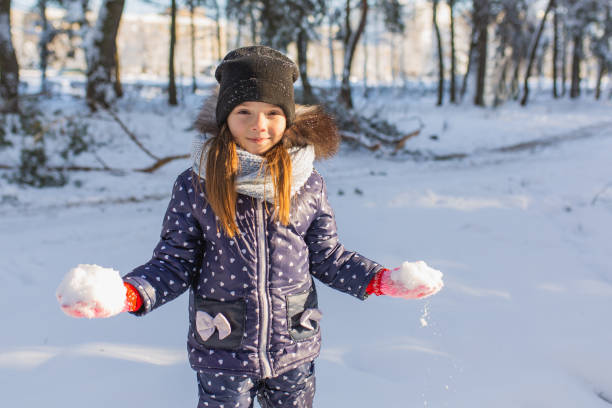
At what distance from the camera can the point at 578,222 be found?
15.1 ft

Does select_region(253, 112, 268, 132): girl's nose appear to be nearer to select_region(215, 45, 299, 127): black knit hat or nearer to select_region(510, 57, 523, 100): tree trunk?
select_region(215, 45, 299, 127): black knit hat

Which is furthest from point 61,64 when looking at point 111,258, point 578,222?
point 578,222

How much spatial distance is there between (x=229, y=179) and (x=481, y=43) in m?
22.8

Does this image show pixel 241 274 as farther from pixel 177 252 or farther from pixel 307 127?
pixel 307 127

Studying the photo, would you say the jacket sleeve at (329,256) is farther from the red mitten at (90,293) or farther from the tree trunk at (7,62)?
the tree trunk at (7,62)

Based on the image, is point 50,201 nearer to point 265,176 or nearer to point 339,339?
point 339,339

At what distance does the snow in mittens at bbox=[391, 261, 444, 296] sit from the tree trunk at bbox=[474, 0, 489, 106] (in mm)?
22175

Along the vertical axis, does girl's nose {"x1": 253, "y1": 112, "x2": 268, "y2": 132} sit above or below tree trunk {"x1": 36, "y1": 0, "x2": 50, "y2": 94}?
below

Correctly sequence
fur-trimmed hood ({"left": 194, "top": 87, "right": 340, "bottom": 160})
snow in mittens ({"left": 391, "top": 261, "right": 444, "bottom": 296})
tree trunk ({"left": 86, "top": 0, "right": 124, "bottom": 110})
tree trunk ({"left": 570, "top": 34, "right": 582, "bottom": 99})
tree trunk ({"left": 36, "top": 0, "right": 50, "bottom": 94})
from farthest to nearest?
tree trunk ({"left": 570, "top": 34, "right": 582, "bottom": 99}) → tree trunk ({"left": 36, "top": 0, "right": 50, "bottom": 94}) → tree trunk ({"left": 86, "top": 0, "right": 124, "bottom": 110}) → fur-trimmed hood ({"left": 194, "top": 87, "right": 340, "bottom": 160}) → snow in mittens ({"left": 391, "top": 261, "right": 444, "bottom": 296})

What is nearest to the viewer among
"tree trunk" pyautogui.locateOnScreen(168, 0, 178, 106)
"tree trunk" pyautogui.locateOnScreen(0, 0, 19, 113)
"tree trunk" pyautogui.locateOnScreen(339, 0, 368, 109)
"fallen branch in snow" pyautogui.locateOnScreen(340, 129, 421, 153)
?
"fallen branch in snow" pyautogui.locateOnScreen(340, 129, 421, 153)

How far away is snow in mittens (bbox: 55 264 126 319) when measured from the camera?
1339 mm

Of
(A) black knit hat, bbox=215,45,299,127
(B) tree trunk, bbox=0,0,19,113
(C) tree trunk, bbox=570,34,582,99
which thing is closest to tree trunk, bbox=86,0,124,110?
(B) tree trunk, bbox=0,0,19,113

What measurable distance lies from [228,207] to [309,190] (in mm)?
343

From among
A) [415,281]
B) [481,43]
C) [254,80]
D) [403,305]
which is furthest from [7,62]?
[481,43]
